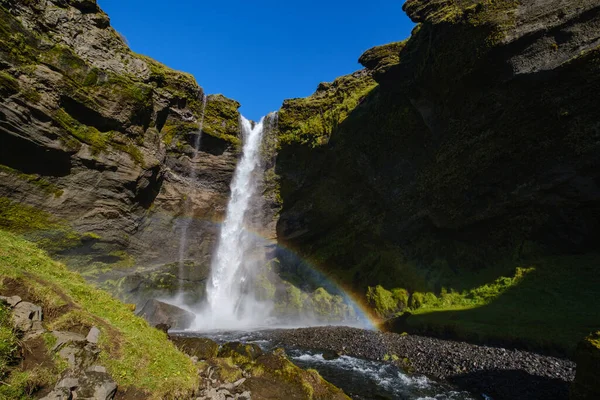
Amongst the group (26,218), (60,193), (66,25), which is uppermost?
(66,25)

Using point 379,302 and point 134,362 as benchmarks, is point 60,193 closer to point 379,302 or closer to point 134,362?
point 134,362

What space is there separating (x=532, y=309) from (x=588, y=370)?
51.5 feet

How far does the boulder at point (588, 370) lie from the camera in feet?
29.2

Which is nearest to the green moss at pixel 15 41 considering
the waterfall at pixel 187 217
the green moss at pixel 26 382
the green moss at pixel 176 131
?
the green moss at pixel 176 131

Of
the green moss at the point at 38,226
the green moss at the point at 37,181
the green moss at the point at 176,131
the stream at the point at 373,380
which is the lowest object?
the stream at the point at 373,380

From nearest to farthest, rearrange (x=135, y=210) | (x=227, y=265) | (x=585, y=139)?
(x=585, y=139) → (x=135, y=210) → (x=227, y=265)

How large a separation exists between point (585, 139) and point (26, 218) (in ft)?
151

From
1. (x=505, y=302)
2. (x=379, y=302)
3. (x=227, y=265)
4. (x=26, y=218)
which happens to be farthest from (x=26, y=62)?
(x=505, y=302)

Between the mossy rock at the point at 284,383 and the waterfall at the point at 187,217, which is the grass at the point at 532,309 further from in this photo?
the waterfall at the point at 187,217

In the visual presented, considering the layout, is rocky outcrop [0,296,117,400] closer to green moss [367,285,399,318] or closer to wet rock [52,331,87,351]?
wet rock [52,331,87,351]

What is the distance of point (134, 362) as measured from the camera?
29.9 ft

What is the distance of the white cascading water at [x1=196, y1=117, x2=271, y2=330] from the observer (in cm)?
4038

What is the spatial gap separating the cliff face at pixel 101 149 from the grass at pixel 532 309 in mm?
28936

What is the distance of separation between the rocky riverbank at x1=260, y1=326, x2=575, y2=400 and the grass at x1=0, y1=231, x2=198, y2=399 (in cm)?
1294
